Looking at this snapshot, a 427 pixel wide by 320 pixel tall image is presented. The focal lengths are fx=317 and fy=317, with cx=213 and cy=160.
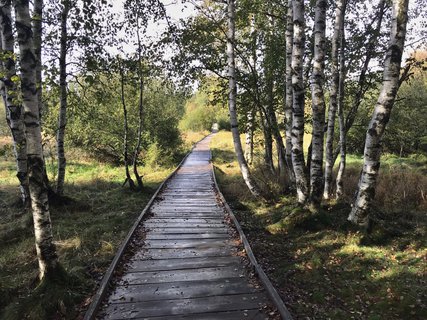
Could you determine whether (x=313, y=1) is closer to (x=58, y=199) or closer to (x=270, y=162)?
(x=270, y=162)

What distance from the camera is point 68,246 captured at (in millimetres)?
6805

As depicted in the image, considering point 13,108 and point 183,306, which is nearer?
point 183,306

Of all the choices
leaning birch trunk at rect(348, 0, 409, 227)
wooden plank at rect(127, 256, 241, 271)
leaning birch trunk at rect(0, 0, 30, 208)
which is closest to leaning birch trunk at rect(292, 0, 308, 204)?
leaning birch trunk at rect(348, 0, 409, 227)

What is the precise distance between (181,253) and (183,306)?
2.03m

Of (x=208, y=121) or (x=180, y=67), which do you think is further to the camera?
(x=208, y=121)

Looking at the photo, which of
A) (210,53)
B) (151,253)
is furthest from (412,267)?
(210,53)

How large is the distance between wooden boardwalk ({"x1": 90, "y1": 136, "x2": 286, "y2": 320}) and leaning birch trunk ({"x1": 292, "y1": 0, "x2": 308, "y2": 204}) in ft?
7.23

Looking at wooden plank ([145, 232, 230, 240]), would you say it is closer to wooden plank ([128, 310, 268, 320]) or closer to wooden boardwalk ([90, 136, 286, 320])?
wooden boardwalk ([90, 136, 286, 320])

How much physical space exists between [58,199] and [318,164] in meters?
7.62

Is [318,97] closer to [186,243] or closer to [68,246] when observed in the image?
[186,243]

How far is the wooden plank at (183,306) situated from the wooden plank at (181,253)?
1.69m

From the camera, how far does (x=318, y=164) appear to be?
7.56 metres

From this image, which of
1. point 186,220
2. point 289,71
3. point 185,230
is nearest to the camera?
point 185,230

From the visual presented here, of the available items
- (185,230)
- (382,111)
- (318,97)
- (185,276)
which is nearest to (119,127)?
(185,230)
